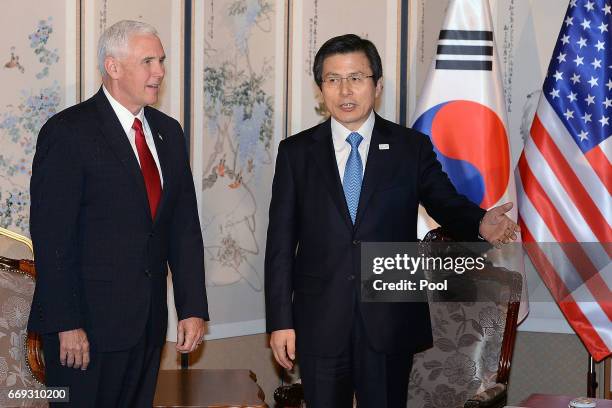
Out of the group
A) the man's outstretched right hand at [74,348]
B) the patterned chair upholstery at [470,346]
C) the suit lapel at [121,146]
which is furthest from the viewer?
the patterned chair upholstery at [470,346]

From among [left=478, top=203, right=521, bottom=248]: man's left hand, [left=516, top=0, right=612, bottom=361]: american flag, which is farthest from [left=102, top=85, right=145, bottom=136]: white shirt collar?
[left=516, top=0, right=612, bottom=361]: american flag

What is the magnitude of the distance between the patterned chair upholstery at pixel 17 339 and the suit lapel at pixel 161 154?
0.54 meters

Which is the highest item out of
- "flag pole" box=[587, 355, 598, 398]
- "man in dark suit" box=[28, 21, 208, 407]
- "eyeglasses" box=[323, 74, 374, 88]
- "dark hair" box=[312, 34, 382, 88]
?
"dark hair" box=[312, 34, 382, 88]

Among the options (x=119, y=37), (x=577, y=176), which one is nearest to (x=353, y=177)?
(x=119, y=37)

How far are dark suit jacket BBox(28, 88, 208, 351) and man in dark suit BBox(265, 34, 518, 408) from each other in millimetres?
416

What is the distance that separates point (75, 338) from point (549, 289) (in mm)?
2580

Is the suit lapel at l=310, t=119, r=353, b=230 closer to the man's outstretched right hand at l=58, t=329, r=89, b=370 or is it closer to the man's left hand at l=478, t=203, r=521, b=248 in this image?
the man's left hand at l=478, t=203, r=521, b=248

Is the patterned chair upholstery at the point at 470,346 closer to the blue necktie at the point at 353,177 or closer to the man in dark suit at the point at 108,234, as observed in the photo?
the blue necktie at the point at 353,177

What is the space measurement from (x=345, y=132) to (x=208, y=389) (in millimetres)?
1341

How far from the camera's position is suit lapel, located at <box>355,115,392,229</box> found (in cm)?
277

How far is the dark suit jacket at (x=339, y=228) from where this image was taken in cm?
276

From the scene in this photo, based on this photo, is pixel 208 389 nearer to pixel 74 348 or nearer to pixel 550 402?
pixel 74 348

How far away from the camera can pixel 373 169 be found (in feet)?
9.21

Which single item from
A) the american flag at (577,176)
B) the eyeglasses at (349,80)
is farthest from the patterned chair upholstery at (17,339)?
the american flag at (577,176)
